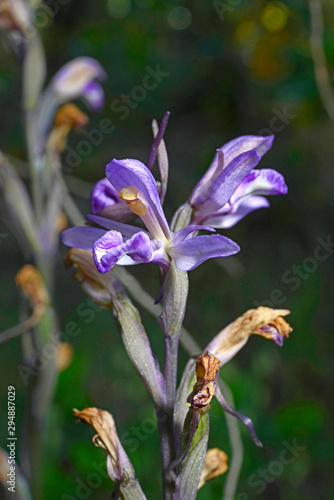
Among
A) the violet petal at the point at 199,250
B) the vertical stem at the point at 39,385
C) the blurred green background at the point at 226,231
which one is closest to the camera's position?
the violet petal at the point at 199,250

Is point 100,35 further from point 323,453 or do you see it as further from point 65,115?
point 323,453

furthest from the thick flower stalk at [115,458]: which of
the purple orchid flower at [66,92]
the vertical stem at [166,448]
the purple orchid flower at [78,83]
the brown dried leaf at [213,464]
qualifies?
the purple orchid flower at [78,83]

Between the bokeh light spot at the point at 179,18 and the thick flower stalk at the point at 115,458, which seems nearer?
the thick flower stalk at the point at 115,458

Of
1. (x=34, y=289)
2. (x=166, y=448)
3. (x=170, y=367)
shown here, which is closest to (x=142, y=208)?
(x=170, y=367)

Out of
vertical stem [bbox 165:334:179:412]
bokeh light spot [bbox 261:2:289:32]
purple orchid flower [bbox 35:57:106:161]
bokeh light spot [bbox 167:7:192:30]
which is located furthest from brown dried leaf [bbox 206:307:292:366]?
bokeh light spot [bbox 167:7:192:30]

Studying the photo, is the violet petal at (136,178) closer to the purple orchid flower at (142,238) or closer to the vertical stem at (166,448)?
the purple orchid flower at (142,238)

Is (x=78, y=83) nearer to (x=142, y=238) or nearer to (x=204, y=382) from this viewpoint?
(x=142, y=238)

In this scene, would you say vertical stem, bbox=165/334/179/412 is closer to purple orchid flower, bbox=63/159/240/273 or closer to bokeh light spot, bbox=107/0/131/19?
purple orchid flower, bbox=63/159/240/273
